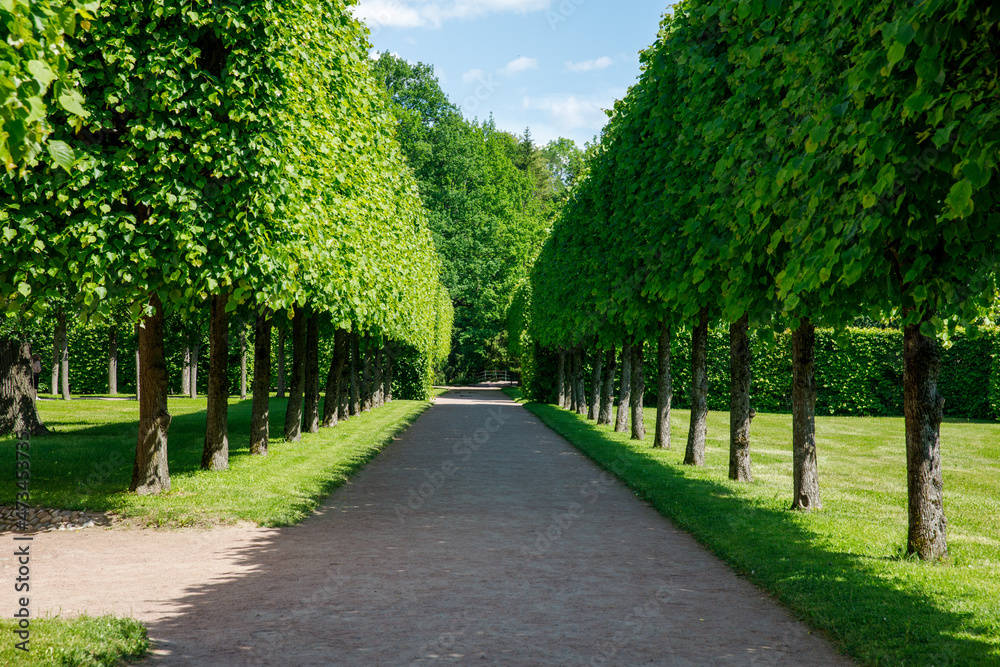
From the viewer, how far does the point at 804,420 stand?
35.1 ft

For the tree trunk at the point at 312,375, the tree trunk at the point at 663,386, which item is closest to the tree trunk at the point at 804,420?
the tree trunk at the point at 663,386

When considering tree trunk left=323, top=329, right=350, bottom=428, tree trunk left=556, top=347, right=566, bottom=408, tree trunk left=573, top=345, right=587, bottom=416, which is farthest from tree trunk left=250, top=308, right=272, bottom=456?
tree trunk left=556, top=347, right=566, bottom=408

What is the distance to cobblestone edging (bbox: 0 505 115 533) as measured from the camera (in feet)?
33.0

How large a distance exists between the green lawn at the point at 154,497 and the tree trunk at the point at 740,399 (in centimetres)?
726

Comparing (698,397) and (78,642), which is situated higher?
(698,397)

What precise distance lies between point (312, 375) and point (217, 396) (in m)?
7.13

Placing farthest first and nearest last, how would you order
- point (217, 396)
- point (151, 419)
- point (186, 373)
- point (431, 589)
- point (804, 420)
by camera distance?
1. point (186, 373)
2. point (217, 396)
3. point (151, 419)
4. point (804, 420)
5. point (431, 589)

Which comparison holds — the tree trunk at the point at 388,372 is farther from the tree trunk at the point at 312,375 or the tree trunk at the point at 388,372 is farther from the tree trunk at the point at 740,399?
the tree trunk at the point at 740,399

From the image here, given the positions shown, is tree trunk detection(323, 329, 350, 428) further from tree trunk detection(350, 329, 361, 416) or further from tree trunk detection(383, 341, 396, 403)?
tree trunk detection(383, 341, 396, 403)

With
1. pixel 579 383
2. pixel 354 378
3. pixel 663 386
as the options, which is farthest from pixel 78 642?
pixel 579 383

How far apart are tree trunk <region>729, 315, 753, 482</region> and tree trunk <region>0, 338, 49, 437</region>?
17.0 metres

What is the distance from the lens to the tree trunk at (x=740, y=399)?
13.1m

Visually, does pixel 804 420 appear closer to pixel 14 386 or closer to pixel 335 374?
pixel 335 374

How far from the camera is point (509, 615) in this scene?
21.3 feet
